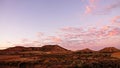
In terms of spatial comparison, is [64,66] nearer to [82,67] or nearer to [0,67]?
[82,67]

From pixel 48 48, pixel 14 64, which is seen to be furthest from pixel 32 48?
pixel 14 64

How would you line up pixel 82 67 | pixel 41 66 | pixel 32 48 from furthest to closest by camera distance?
1. pixel 32 48
2. pixel 41 66
3. pixel 82 67

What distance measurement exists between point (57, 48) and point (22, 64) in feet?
204

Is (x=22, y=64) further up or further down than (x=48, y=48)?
further down

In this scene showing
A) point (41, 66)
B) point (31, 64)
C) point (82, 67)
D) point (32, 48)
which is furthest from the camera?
point (32, 48)

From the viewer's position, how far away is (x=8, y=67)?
3366cm

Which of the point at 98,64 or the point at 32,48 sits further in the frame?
the point at 32,48

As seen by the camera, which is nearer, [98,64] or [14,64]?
[98,64]

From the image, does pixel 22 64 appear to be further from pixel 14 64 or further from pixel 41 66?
pixel 41 66

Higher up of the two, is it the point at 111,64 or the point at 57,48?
the point at 57,48

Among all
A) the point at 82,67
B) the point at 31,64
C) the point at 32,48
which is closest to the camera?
the point at 82,67

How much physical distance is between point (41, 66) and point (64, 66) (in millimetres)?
4470

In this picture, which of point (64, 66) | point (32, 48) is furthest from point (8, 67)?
point (32, 48)

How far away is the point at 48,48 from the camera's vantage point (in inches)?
3743
